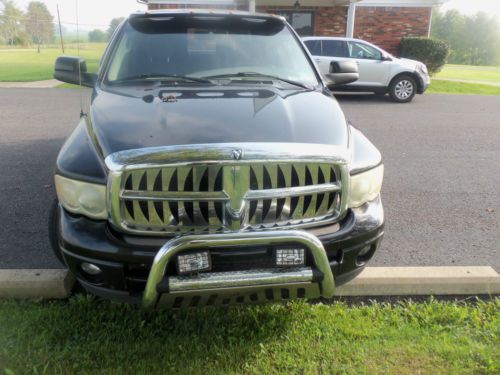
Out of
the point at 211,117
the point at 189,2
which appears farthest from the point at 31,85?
the point at 211,117

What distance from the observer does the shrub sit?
20.3 metres

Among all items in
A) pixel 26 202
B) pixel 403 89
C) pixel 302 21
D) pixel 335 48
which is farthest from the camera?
pixel 302 21

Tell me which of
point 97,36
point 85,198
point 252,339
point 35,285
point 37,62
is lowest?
point 252,339

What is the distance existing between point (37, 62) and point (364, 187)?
90.7 ft

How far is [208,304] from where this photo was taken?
2.37m

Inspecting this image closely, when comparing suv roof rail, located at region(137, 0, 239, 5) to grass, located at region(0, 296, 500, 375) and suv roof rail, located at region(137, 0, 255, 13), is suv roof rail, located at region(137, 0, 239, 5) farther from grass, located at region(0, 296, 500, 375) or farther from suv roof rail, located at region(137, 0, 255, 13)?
grass, located at region(0, 296, 500, 375)

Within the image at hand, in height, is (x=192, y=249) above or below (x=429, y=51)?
below

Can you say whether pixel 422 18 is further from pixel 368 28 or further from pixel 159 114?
pixel 159 114

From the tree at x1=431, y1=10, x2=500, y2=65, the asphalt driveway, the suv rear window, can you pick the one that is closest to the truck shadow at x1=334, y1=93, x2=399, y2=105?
the suv rear window

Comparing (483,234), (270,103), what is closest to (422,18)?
(483,234)

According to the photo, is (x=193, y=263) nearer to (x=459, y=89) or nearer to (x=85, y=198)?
(x=85, y=198)

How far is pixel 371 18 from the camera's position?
73.7 ft

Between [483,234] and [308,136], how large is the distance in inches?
101

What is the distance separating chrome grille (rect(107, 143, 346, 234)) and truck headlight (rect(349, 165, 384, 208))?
0.18 metres
